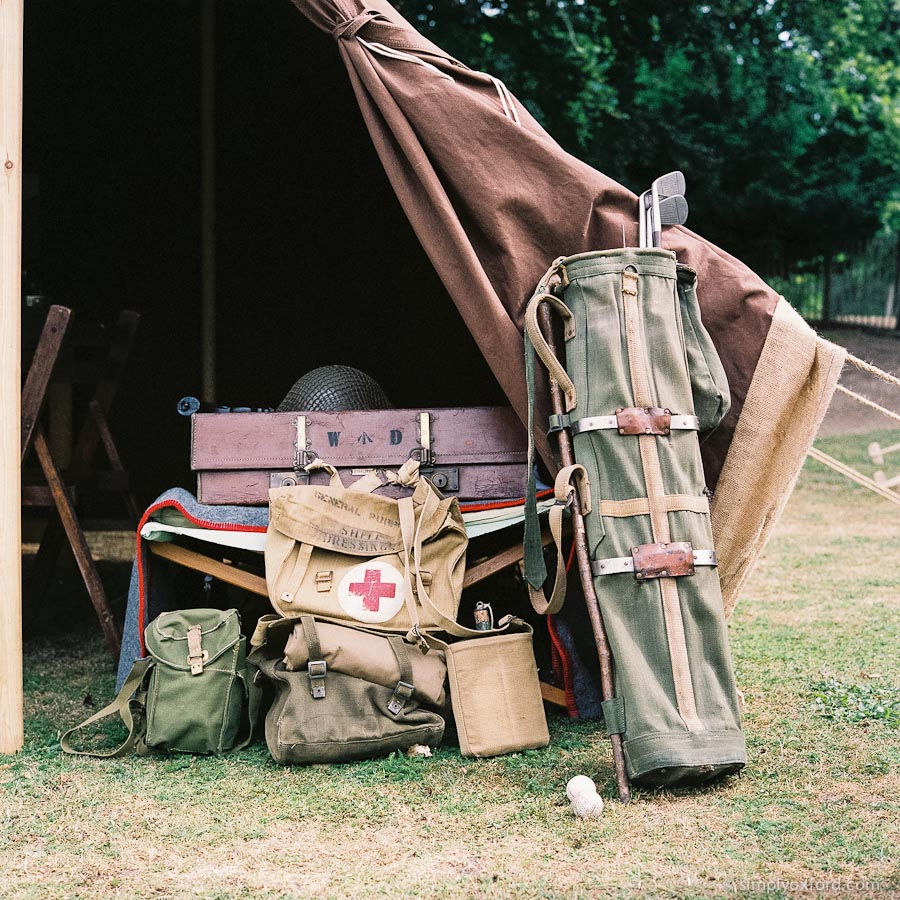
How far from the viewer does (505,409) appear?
10.3 feet

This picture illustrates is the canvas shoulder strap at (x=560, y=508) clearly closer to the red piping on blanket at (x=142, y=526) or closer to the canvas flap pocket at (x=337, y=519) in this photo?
the canvas flap pocket at (x=337, y=519)

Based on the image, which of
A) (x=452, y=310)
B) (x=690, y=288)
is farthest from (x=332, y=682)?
(x=452, y=310)

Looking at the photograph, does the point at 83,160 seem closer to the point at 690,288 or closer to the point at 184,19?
the point at 184,19

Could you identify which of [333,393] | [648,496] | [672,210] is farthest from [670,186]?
[333,393]

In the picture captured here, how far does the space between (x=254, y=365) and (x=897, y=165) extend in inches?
502

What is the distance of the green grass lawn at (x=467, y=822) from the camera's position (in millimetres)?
2021

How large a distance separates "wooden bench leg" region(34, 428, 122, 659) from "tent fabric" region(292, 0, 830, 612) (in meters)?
1.55

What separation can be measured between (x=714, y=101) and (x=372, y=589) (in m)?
9.69

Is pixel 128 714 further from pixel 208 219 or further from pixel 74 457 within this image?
pixel 208 219

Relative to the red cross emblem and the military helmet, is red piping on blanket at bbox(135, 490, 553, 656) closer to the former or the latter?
the red cross emblem

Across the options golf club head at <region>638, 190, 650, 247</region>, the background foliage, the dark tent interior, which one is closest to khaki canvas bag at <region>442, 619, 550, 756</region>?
golf club head at <region>638, 190, 650, 247</region>

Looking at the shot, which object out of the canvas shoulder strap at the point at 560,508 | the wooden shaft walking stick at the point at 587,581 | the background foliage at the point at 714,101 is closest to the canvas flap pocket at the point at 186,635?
the canvas shoulder strap at the point at 560,508

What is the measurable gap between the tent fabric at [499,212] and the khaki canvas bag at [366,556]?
391mm

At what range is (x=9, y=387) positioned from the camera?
2.81m
